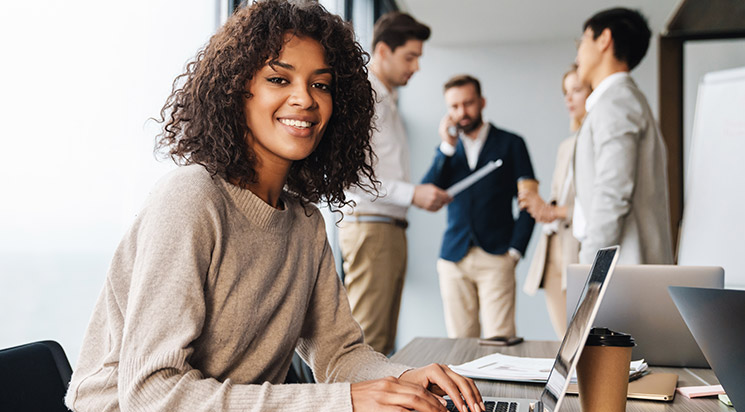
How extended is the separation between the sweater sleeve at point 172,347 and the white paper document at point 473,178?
2.21 meters

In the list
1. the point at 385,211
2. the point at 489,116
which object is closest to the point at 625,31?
the point at 385,211

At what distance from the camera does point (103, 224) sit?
159cm

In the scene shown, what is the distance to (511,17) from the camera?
524cm

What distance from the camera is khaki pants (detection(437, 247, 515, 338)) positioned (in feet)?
11.4

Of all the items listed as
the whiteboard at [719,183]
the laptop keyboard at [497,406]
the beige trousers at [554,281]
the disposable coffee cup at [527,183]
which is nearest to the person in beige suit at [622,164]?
the beige trousers at [554,281]

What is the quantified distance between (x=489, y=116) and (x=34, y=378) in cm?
523

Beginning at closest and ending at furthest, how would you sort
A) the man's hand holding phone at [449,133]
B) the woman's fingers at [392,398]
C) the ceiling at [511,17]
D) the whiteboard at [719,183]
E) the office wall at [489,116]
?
the woman's fingers at [392,398], the whiteboard at [719,183], the man's hand holding phone at [449,133], the ceiling at [511,17], the office wall at [489,116]

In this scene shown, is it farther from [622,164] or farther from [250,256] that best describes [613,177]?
[250,256]

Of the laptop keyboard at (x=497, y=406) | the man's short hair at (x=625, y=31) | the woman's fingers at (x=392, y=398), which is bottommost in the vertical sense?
the laptop keyboard at (x=497, y=406)

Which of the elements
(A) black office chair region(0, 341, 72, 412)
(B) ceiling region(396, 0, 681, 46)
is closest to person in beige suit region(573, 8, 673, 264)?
(A) black office chair region(0, 341, 72, 412)

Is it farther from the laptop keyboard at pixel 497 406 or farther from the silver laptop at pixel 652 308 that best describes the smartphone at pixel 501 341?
the laptop keyboard at pixel 497 406

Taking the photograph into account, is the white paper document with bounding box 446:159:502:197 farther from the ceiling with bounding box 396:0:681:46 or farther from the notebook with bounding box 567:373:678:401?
the notebook with bounding box 567:373:678:401

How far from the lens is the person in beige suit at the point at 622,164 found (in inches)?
91.4

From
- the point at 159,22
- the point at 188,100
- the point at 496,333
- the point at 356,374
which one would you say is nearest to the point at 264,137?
the point at 188,100
